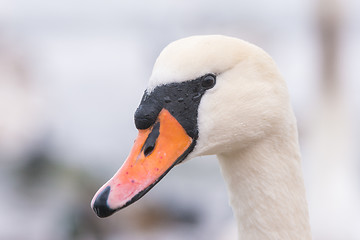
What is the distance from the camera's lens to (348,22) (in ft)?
19.1

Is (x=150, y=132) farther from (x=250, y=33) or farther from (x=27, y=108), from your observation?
(x=250, y=33)

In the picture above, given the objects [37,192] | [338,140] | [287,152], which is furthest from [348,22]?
[287,152]

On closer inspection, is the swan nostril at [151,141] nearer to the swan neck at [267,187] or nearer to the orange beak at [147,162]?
the orange beak at [147,162]

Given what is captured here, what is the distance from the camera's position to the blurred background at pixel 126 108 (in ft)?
16.0

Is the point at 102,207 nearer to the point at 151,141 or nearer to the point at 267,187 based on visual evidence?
the point at 151,141

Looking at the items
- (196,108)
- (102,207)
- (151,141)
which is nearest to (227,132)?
(196,108)

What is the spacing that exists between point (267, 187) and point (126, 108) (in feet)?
19.5

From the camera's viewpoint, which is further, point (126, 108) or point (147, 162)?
point (126, 108)

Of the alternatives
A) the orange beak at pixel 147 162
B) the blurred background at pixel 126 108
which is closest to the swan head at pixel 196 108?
the orange beak at pixel 147 162

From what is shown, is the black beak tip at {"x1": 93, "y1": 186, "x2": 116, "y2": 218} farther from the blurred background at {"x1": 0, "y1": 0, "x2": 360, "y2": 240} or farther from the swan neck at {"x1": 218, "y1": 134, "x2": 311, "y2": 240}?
the blurred background at {"x1": 0, "y1": 0, "x2": 360, "y2": 240}

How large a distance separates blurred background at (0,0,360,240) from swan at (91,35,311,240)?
2.03m

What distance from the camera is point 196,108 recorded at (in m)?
1.83

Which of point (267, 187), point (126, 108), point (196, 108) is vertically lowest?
point (126, 108)

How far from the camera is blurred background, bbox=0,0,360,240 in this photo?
16.0ft
